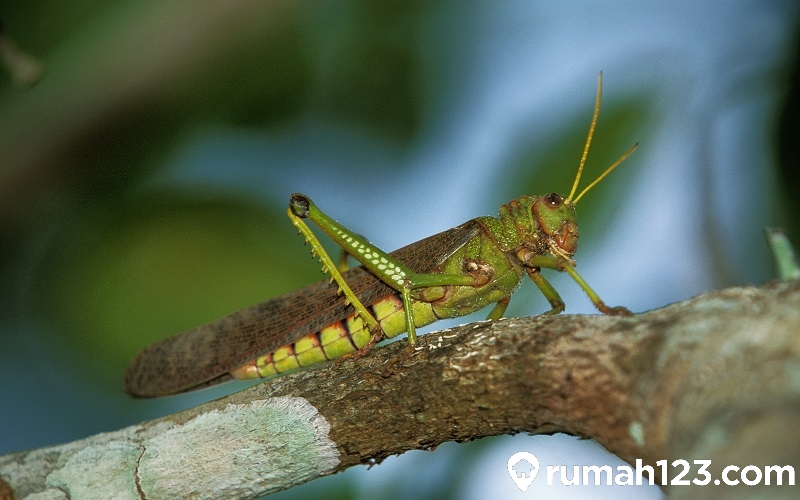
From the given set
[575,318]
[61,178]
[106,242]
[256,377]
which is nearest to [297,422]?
[575,318]

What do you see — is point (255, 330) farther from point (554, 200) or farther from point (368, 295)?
point (554, 200)

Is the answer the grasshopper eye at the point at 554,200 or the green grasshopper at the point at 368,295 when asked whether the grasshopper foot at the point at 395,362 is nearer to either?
the green grasshopper at the point at 368,295

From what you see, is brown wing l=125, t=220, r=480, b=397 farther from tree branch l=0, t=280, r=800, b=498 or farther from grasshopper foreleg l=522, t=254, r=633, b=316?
tree branch l=0, t=280, r=800, b=498

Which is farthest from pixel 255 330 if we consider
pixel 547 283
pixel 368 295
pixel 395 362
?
pixel 547 283

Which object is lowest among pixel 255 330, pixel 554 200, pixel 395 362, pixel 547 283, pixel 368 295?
pixel 395 362

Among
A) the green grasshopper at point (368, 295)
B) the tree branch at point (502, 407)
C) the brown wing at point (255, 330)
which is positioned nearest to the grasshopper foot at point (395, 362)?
the tree branch at point (502, 407)

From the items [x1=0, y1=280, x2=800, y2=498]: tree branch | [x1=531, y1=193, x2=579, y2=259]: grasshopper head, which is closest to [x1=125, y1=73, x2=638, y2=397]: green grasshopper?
[x1=531, y1=193, x2=579, y2=259]: grasshopper head
